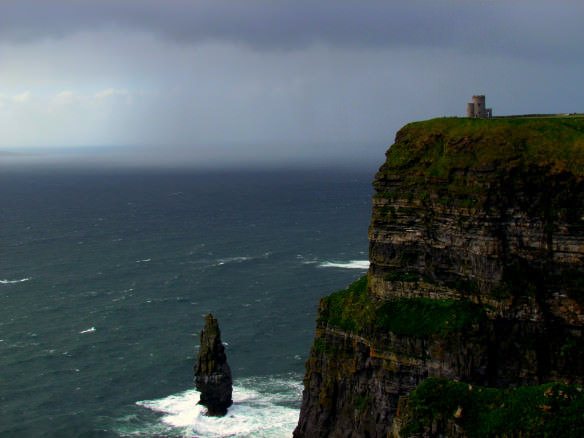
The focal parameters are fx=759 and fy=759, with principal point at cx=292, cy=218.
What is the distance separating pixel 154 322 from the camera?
110 metres

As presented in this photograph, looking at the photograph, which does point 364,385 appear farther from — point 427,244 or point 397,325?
point 427,244

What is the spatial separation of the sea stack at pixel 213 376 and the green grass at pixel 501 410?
41.7 meters

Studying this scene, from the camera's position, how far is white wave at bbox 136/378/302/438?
77.8 m

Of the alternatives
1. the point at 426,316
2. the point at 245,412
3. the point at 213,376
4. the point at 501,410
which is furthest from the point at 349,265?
the point at 501,410

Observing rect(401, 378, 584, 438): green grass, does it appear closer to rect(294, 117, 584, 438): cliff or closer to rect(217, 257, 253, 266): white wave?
rect(294, 117, 584, 438): cliff

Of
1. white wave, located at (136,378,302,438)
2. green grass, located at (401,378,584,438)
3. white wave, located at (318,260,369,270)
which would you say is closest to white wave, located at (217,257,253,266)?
white wave, located at (318,260,369,270)

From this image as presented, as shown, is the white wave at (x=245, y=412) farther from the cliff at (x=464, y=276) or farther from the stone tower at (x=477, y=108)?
the stone tower at (x=477, y=108)

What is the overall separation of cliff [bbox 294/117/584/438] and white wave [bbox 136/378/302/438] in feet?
37.0

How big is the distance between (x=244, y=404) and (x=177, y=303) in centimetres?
3922

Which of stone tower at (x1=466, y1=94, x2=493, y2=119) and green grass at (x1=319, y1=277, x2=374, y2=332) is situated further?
stone tower at (x1=466, y1=94, x2=493, y2=119)

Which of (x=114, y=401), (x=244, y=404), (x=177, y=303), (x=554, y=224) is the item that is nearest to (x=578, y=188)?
(x=554, y=224)

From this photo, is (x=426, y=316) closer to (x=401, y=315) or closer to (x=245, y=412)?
(x=401, y=315)

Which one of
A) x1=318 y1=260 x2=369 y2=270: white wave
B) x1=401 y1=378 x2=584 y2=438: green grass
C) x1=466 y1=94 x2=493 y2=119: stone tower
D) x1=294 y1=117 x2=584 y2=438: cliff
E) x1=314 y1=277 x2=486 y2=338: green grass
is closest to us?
x1=401 y1=378 x2=584 y2=438: green grass

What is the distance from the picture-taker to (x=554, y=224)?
56.6m
